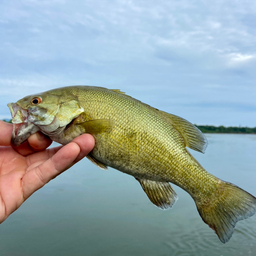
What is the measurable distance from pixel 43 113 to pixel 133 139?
889mm

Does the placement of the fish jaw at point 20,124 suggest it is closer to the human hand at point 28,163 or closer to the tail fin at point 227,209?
the human hand at point 28,163

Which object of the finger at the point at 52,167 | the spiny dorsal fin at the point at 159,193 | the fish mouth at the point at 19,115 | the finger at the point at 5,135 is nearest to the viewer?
the finger at the point at 52,167

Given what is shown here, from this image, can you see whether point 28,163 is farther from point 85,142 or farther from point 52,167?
point 85,142

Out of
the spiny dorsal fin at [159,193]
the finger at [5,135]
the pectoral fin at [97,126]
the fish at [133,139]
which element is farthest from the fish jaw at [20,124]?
the spiny dorsal fin at [159,193]

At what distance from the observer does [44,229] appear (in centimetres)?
591

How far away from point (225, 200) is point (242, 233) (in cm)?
517

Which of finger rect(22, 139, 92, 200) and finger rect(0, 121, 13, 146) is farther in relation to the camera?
finger rect(0, 121, 13, 146)

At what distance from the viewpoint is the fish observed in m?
2.26

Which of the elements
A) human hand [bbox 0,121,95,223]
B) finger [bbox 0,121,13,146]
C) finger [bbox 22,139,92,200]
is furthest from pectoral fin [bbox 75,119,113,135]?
finger [bbox 0,121,13,146]

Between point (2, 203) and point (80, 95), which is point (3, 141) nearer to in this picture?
point (2, 203)

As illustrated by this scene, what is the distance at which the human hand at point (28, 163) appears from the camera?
2.08 metres

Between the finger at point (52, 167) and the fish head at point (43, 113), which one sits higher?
the fish head at point (43, 113)

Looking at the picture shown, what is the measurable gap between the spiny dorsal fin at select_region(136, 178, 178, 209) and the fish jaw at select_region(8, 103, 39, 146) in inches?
48.0

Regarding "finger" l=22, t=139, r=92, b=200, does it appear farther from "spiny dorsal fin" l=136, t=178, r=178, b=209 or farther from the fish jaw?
"spiny dorsal fin" l=136, t=178, r=178, b=209
